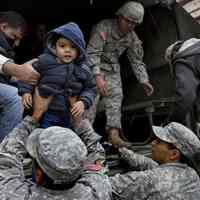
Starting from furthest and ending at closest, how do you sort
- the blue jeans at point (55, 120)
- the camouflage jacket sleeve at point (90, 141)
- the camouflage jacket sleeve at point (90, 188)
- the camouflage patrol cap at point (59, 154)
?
the blue jeans at point (55, 120) < the camouflage jacket sleeve at point (90, 141) < the camouflage jacket sleeve at point (90, 188) < the camouflage patrol cap at point (59, 154)

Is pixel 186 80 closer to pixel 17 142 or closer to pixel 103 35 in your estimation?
pixel 103 35

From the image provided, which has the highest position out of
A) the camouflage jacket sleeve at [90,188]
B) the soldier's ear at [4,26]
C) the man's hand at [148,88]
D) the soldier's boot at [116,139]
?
the soldier's ear at [4,26]

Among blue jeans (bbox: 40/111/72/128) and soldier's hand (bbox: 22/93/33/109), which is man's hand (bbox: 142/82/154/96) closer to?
blue jeans (bbox: 40/111/72/128)

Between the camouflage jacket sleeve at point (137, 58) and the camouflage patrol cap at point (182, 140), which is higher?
the camouflage patrol cap at point (182, 140)

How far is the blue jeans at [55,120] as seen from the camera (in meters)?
3.24

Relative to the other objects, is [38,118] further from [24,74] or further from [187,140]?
[187,140]

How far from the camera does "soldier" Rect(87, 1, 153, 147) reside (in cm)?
533

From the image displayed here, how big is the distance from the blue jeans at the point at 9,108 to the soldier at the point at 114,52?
169cm

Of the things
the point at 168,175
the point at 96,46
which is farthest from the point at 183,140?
the point at 96,46

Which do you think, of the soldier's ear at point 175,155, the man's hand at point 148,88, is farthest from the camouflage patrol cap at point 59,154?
the man's hand at point 148,88

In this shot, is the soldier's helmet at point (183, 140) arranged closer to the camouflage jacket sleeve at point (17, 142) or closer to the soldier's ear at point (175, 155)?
the soldier's ear at point (175, 155)

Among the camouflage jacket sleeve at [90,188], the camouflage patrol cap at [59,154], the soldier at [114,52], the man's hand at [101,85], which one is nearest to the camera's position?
the camouflage patrol cap at [59,154]

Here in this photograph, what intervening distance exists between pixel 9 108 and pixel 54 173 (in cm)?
143

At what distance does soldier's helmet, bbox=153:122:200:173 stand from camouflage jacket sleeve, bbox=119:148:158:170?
36 cm
